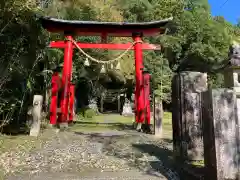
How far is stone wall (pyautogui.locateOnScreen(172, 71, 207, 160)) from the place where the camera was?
458cm

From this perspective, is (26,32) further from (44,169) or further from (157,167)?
(157,167)

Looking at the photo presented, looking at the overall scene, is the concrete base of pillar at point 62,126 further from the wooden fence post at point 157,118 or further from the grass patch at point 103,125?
the wooden fence post at point 157,118

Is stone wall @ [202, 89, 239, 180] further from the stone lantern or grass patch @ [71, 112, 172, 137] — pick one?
grass patch @ [71, 112, 172, 137]

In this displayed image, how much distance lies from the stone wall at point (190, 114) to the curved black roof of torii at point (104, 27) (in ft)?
20.7

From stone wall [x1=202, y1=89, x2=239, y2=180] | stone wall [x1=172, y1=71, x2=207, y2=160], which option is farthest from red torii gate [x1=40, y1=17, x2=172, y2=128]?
stone wall [x1=202, y1=89, x2=239, y2=180]

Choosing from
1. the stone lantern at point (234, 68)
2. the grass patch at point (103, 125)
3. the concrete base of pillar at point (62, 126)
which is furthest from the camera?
the grass patch at point (103, 125)

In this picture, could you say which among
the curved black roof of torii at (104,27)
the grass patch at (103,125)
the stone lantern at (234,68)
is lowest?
the grass patch at (103,125)

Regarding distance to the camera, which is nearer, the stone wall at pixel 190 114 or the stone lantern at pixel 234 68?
the stone wall at pixel 190 114

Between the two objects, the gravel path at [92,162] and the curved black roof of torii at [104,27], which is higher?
the curved black roof of torii at [104,27]

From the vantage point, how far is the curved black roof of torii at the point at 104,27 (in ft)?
34.1

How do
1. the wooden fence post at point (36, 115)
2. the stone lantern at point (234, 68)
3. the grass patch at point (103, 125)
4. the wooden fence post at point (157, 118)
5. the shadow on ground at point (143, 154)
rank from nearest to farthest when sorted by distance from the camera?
the shadow on ground at point (143, 154)
the stone lantern at point (234, 68)
the wooden fence post at point (36, 115)
the wooden fence post at point (157, 118)
the grass patch at point (103, 125)

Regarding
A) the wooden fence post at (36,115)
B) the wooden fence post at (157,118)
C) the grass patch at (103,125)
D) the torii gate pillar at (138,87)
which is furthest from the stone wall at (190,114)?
the torii gate pillar at (138,87)

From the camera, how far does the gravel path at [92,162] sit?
4.19 metres

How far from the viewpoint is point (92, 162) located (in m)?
4.95
